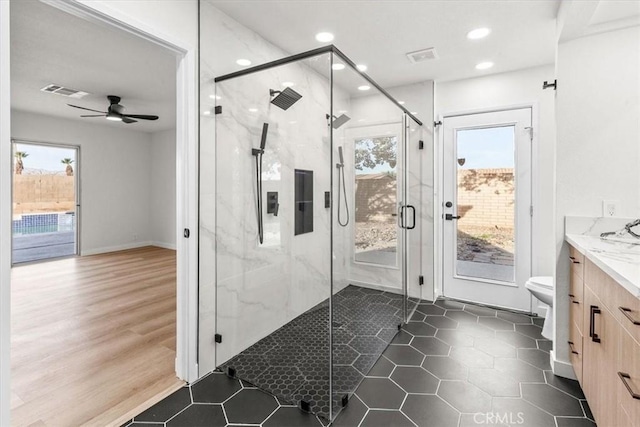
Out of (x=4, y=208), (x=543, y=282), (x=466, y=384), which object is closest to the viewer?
(x=4, y=208)

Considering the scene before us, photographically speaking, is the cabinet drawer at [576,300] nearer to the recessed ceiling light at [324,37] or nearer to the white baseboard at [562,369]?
the white baseboard at [562,369]

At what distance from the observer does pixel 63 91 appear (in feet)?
13.9

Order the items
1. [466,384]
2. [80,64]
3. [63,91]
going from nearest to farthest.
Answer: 1. [466,384]
2. [80,64]
3. [63,91]

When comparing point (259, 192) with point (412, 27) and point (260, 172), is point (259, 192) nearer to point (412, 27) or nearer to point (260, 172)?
point (260, 172)

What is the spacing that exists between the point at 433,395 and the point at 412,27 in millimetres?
2598

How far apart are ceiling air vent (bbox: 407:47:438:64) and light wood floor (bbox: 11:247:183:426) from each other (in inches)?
127

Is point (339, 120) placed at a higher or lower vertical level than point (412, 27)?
lower

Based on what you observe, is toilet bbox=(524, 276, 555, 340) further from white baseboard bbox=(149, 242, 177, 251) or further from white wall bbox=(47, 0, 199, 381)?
white baseboard bbox=(149, 242, 177, 251)

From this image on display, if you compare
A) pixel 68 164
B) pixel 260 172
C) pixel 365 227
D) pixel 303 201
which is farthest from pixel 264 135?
pixel 68 164

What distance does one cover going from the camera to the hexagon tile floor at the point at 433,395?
176cm

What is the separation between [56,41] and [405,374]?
400 centimetres

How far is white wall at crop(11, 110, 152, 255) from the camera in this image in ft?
18.5

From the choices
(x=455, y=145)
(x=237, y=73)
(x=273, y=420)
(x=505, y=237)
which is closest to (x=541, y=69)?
(x=455, y=145)
